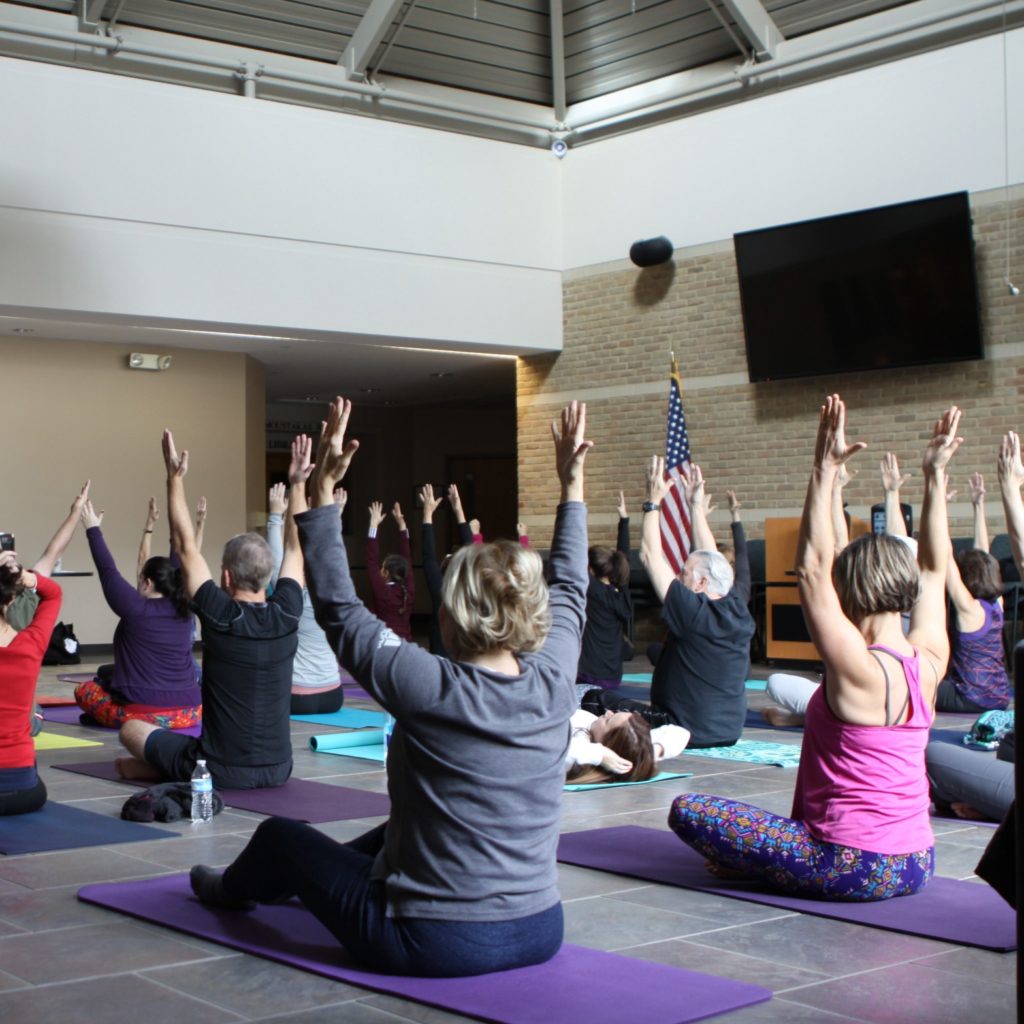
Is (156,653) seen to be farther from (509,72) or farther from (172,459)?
(509,72)

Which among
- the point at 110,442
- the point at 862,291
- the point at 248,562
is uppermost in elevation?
the point at 862,291

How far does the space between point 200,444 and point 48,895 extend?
991 centimetres

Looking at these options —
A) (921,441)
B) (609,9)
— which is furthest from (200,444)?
(921,441)

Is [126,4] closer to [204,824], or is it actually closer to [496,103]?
[496,103]

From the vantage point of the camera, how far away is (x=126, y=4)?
36.6ft

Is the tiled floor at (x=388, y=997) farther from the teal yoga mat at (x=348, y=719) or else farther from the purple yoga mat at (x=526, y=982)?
the teal yoga mat at (x=348, y=719)

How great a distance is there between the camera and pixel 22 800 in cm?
491

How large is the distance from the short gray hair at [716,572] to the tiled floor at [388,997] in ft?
7.18

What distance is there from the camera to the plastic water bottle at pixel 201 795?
4855 mm

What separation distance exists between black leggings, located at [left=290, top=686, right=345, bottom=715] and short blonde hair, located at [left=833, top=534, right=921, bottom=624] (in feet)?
17.1

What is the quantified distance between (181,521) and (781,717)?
4.09m

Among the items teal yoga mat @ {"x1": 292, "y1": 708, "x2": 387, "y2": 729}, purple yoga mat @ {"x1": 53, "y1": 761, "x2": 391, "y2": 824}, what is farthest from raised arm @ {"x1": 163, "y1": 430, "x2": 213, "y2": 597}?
teal yoga mat @ {"x1": 292, "y1": 708, "x2": 387, "y2": 729}

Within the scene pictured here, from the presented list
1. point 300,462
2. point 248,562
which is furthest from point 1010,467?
point 248,562

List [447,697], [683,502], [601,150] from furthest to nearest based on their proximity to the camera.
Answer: [601,150] → [683,502] → [447,697]
